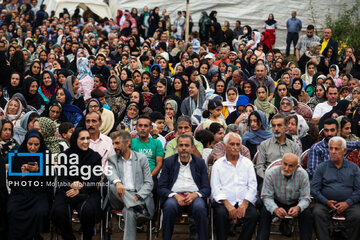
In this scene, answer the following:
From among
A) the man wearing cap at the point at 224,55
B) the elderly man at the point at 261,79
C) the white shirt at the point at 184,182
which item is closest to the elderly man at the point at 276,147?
the white shirt at the point at 184,182

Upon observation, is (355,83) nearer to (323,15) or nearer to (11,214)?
(11,214)

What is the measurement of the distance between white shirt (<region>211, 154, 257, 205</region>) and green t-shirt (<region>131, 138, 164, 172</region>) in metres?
0.82

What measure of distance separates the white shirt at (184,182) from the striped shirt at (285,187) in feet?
2.59

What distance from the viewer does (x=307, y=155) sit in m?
7.11

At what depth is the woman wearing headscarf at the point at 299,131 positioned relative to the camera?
752cm

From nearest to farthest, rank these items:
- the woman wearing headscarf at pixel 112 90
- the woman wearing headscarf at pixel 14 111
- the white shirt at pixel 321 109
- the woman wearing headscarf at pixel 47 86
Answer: the woman wearing headscarf at pixel 14 111
the white shirt at pixel 321 109
the woman wearing headscarf at pixel 112 90
the woman wearing headscarf at pixel 47 86

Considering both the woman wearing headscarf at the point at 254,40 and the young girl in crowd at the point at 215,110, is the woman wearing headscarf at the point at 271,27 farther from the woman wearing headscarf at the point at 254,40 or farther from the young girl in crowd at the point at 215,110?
the young girl in crowd at the point at 215,110

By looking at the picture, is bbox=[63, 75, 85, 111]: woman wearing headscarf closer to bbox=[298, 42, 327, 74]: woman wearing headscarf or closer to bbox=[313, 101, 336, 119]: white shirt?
bbox=[313, 101, 336, 119]: white shirt

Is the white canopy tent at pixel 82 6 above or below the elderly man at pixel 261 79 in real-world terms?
above

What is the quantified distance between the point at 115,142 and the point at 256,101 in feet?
11.3

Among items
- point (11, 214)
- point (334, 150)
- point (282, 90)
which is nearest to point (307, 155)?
point (334, 150)

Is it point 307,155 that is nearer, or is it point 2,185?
point 2,185

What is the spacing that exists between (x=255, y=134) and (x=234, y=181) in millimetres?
1232

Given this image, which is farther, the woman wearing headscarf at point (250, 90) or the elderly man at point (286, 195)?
the woman wearing headscarf at point (250, 90)
